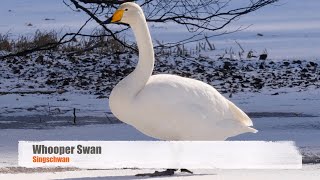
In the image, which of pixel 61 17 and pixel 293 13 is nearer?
pixel 61 17

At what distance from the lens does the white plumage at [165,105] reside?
6.39 meters

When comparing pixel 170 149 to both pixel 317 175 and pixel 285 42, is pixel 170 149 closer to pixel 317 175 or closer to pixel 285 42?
pixel 317 175

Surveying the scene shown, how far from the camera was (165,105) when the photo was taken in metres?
6.40

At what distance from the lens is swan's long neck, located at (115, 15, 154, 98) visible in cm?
647

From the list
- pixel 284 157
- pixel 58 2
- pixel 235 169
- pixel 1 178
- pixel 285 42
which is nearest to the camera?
pixel 1 178

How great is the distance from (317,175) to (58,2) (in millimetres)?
24330

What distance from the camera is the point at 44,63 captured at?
14.8 m

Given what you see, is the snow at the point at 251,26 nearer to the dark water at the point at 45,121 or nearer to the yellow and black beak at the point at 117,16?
the dark water at the point at 45,121

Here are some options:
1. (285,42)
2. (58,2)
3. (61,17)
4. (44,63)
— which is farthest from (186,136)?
(58,2)

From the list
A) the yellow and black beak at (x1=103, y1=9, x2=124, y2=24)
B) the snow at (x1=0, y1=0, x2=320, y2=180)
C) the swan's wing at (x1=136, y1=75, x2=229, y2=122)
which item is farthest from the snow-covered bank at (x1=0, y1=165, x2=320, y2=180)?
the yellow and black beak at (x1=103, y1=9, x2=124, y2=24)

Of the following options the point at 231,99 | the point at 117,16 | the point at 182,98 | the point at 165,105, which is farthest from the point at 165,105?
the point at 231,99

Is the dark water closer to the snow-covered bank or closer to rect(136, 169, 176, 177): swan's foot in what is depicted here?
the snow-covered bank

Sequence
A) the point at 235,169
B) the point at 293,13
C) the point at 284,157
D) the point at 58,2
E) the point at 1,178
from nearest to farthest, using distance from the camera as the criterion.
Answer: the point at 1,178 < the point at 284,157 < the point at 235,169 < the point at 293,13 < the point at 58,2

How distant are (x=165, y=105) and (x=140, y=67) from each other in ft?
1.37
